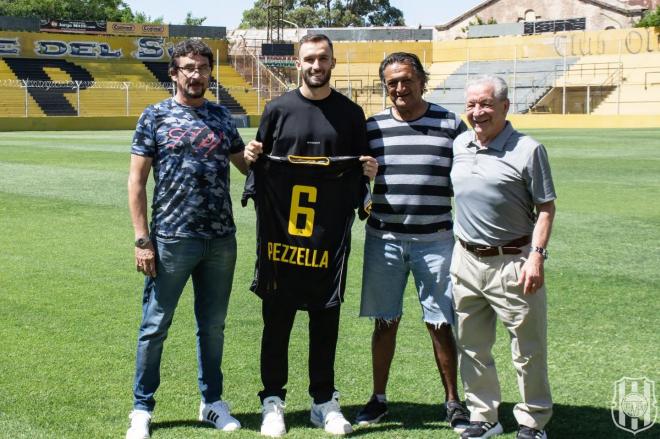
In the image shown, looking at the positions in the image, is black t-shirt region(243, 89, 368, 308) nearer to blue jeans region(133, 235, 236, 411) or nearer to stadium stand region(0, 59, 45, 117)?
blue jeans region(133, 235, 236, 411)

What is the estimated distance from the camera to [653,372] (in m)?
5.86

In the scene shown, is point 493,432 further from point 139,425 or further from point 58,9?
point 58,9

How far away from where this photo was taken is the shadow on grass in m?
4.86

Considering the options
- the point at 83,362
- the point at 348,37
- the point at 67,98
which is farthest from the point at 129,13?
the point at 83,362

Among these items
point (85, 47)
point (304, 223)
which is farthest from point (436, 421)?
point (85, 47)

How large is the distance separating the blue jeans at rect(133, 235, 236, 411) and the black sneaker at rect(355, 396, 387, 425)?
0.78 meters

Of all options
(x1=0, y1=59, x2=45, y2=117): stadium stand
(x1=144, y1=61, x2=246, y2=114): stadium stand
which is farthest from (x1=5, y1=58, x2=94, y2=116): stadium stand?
(x1=144, y1=61, x2=246, y2=114): stadium stand

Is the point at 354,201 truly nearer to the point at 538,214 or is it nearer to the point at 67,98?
the point at 538,214

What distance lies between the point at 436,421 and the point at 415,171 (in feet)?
4.43

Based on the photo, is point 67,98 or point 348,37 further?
point 348,37

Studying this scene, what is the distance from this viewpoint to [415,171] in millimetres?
4988

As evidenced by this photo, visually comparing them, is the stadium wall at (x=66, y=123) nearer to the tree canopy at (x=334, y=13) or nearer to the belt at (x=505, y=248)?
the belt at (x=505, y=248)

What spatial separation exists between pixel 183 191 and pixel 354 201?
3.00ft

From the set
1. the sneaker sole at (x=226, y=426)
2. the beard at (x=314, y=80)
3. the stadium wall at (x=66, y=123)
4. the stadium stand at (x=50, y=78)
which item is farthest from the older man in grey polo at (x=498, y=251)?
the stadium stand at (x=50, y=78)
